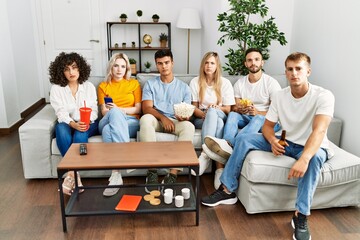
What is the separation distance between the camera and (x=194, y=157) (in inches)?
89.5

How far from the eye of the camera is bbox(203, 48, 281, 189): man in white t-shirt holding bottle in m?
2.77

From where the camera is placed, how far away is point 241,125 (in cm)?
312

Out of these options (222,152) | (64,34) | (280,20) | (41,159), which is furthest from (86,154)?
(64,34)

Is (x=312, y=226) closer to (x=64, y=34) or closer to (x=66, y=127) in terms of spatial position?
(x=66, y=127)

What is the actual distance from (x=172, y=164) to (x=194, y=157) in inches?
6.7

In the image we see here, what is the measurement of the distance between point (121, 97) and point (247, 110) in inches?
43.5

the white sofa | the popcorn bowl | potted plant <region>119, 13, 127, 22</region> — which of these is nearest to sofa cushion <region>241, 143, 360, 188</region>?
the white sofa

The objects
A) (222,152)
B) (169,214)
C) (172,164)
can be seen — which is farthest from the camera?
(222,152)

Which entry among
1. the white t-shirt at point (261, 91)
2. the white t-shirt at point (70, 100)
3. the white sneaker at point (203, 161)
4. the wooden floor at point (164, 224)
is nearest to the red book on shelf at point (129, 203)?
the wooden floor at point (164, 224)

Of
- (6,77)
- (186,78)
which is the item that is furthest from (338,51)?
(6,77)

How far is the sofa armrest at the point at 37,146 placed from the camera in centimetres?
288

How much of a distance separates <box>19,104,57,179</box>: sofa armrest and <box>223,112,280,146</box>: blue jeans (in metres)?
1.44

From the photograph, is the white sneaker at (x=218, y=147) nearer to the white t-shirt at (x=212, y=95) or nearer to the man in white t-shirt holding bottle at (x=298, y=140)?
the man in white t-shirt holding bottle at (x=298, y=140)

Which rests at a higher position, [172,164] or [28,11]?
[28,11]
